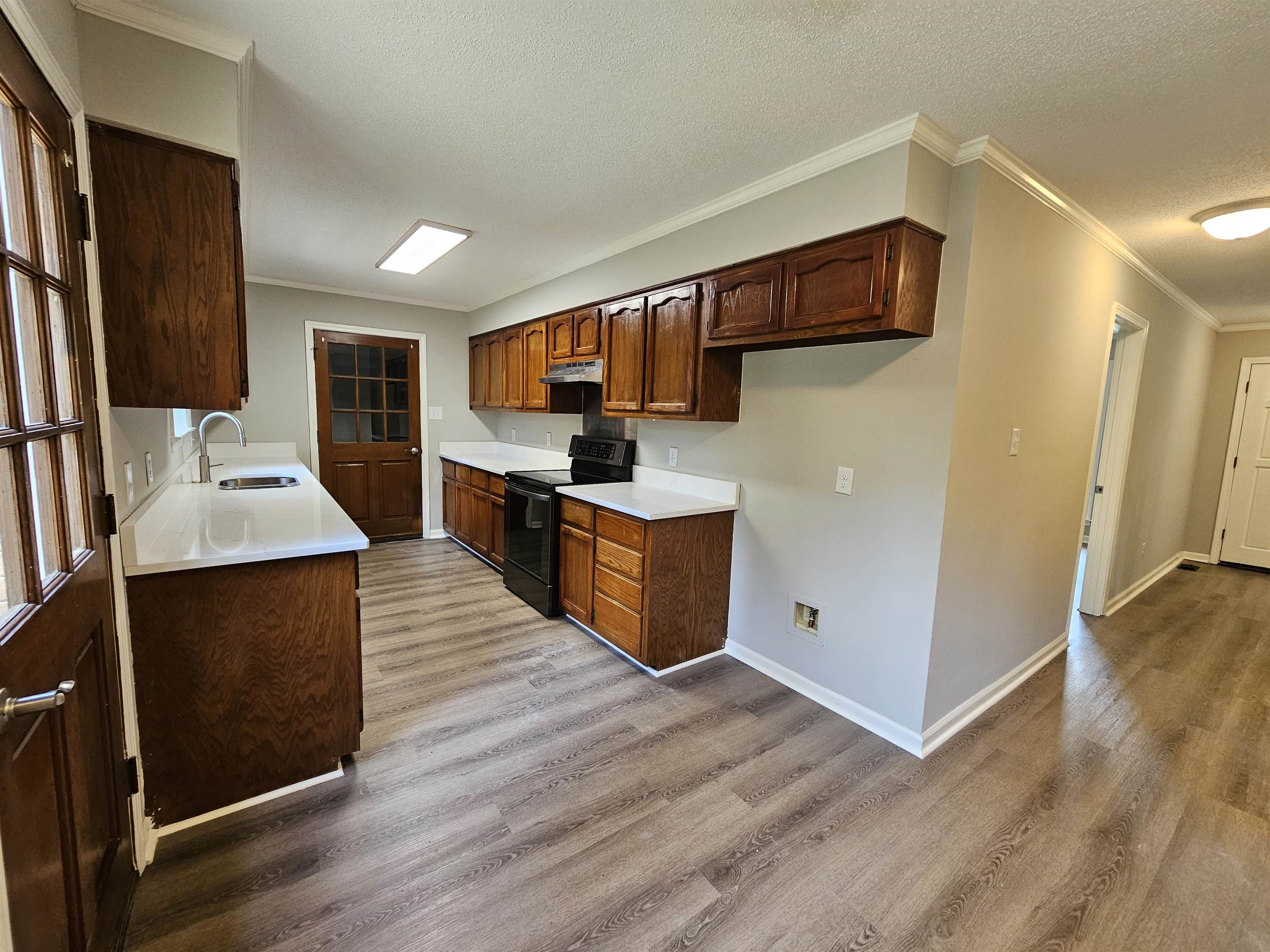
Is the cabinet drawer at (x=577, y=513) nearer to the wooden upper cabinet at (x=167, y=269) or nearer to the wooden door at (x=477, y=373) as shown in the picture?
the wooden upper cabinet at (x=167, y=269)

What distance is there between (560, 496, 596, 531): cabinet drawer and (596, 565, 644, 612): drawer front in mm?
266

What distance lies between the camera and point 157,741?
166 cm

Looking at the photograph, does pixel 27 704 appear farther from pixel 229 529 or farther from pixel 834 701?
pixel 834 701

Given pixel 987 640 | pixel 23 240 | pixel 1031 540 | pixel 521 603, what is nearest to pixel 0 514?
pixel 23 240

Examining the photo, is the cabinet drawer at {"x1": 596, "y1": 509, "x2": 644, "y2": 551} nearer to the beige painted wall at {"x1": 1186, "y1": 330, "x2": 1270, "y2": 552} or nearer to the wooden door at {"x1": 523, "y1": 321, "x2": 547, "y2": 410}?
the wooden door at {"x1": 523, "y1": 321, "x2": 547, "y2": 410}

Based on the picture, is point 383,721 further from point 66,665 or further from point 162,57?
point 162,57

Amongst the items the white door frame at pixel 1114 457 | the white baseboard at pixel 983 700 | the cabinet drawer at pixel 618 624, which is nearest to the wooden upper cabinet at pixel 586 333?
the cabinet drawer at pixel 618 624

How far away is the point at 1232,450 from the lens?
5148 millimetres

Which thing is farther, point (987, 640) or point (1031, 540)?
point (1031, 540)

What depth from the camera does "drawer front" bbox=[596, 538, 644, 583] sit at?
277cm

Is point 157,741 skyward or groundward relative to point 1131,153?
groundward

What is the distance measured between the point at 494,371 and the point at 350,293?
1485 mm

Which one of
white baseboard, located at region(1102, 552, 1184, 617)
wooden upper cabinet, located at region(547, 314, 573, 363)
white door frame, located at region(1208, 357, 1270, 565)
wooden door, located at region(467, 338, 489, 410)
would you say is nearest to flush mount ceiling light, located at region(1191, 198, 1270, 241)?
white baseboard, located at region(1102, 552, 1184, 617)

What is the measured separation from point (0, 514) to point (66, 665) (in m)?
0.38
